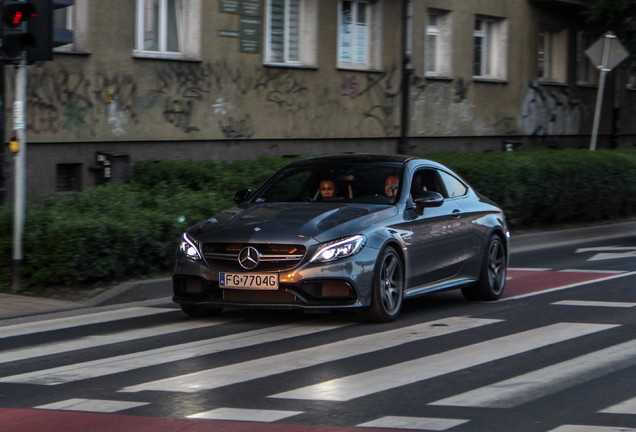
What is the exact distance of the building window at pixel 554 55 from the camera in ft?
100

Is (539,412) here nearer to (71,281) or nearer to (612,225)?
(71,281)

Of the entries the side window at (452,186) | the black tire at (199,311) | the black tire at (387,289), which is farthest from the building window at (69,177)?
the black tire at (387,289)

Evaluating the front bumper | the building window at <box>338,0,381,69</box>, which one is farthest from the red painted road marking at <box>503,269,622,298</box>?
the building window at <box>338,0,381,69</box>

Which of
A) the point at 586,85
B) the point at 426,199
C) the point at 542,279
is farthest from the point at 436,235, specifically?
the point at 586,85

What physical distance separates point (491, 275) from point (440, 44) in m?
15.5

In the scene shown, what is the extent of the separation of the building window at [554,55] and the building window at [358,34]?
8346 mm

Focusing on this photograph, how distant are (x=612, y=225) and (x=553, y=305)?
1034 centimetres

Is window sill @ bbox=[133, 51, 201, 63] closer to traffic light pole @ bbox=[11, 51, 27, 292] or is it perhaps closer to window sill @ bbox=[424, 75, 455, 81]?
traffic light pole @ bbox=[11, 51, 27, 292]

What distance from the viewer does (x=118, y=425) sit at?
588 cm

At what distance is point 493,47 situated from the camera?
27953 millimetres

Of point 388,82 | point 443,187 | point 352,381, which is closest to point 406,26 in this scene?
point 388,82

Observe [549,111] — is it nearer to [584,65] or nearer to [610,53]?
[584,65]

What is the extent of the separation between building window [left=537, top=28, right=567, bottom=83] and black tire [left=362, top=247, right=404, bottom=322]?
858 inches

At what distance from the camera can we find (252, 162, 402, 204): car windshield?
10.1m
